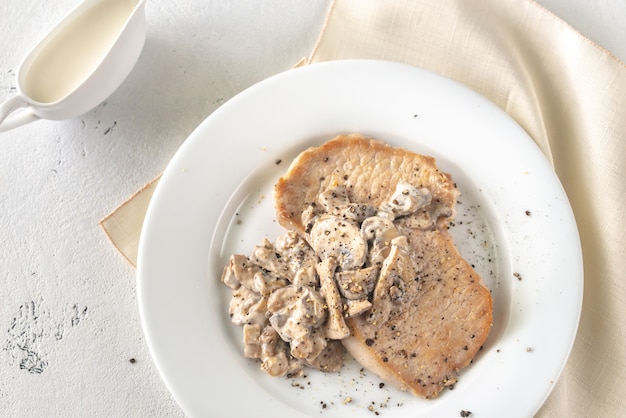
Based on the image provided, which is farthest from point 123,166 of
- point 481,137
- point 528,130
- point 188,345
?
point 528,130


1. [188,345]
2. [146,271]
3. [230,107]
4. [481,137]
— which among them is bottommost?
[188,345]

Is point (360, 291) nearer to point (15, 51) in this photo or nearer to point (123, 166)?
point (123, 166)

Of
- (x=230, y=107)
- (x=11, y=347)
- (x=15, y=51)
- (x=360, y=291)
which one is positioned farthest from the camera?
(x=15, y=51)

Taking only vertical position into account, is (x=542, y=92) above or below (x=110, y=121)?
above

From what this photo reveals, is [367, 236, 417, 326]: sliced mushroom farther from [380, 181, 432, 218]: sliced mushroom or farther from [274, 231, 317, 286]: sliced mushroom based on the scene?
[274, 231, 317, 286]: sliced mushroom

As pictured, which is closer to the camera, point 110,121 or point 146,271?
point 146,271

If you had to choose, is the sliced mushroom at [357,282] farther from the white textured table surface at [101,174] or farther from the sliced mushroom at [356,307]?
the white textured table surface at [101,174]

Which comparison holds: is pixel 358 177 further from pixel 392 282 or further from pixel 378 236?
pixel 392 282

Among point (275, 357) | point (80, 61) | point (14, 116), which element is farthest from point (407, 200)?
point (14, 116)
